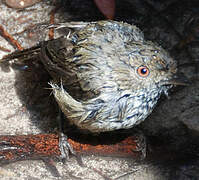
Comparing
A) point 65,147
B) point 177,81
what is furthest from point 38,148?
point 177,81

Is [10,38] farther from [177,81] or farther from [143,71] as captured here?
[177,81]

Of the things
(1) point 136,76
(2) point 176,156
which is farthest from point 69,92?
(2) point 176,156

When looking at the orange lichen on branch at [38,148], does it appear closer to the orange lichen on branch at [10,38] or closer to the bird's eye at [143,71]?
the bird's eye at [143,71]

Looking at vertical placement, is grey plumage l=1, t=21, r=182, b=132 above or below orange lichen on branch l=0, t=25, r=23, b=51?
above

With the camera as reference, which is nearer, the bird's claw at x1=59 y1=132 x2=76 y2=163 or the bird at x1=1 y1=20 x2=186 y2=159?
the bird at x1=1 y1=20 x2=186 y2=159

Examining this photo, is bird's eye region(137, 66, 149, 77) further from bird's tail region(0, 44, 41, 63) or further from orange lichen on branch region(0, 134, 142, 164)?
bird's tail region(0, 44, 41, 63)

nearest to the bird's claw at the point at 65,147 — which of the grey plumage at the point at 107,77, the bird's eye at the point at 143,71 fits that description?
the grey plumage at the point at 107,77

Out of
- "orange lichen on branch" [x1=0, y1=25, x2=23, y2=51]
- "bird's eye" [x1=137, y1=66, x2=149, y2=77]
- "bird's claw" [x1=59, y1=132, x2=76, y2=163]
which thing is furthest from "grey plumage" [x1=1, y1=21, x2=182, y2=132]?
"orange lichen on branch" [x1=0, y1=25, x2=23, y2=51]

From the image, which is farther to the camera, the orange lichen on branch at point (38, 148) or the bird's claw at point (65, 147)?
the bird's claw at point (65, 147)

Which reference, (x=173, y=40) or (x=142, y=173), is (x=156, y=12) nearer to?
(x=173, y=40)

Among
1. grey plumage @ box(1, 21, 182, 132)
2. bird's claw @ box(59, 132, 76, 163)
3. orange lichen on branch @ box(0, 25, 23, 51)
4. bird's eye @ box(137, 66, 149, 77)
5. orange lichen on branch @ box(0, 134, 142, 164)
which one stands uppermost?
bird's eye @ box(137, 66, 149, 77)

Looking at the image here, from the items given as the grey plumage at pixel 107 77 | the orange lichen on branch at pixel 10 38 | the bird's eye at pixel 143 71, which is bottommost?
the orange lichen on branch at pixel 10 38
